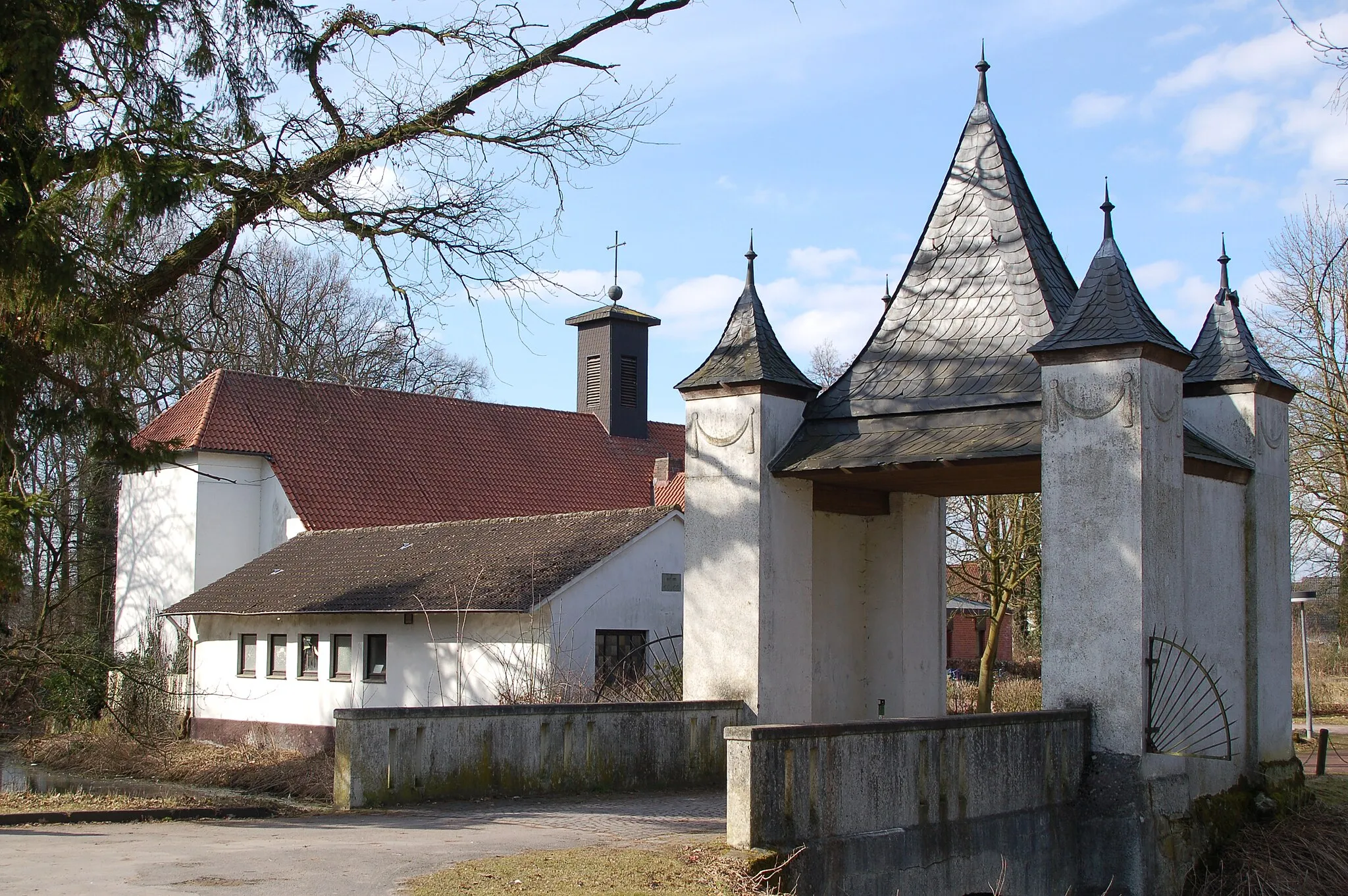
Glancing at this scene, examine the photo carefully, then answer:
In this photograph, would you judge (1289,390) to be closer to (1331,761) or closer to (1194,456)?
(1194,456)

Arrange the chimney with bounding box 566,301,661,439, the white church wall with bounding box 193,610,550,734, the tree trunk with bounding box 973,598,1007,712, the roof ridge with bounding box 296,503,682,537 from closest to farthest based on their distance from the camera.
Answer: the white church wall with bounding box 193,610,550,734 < the tree trunk with bounding box 973,598,1007,712 < the roof ridge with bounding box 296,503,682,537 < the chimney with bounding box 566,301,661,439

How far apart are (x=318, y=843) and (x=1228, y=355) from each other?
10447mm

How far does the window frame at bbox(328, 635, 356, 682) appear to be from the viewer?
2406 cm

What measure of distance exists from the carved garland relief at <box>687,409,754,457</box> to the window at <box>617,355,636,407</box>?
2517cm

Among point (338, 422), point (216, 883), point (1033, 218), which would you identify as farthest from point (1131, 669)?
point (338, 422)

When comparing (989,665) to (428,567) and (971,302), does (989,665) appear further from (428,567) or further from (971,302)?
(971,302)

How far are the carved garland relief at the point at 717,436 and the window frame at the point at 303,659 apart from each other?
12824 mm

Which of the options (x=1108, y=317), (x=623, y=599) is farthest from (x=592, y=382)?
(x=1108, y=317)

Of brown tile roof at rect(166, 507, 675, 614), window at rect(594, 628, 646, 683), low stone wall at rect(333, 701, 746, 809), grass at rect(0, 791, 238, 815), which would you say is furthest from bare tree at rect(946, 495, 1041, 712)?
grass at rect(0, 791, 238, 815)

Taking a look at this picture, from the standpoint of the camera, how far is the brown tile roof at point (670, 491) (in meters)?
34.2

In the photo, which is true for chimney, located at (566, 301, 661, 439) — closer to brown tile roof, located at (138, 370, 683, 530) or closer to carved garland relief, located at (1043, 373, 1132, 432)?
brown tile roof, located at (138, 370, 683, 530)

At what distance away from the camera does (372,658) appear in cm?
2377

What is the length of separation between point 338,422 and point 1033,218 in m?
21.1

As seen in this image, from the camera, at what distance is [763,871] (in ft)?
28.3
